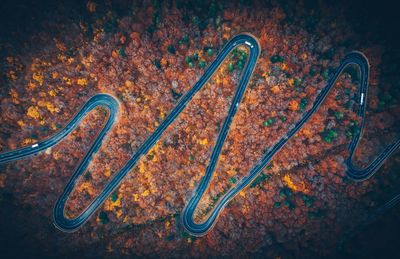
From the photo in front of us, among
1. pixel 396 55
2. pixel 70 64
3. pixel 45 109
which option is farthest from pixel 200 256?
pixel 396 55

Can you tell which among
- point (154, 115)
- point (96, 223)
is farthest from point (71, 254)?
point (154, 115)

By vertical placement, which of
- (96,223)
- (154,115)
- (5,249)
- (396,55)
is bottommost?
(5,249)

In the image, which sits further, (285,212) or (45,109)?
(285,212)

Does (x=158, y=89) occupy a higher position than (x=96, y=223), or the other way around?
(x=158, y=89)

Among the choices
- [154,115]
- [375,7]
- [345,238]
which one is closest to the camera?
[375,7]

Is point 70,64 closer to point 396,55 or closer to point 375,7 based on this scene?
point 375,7

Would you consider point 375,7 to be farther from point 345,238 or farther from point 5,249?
Answer: point 5,249

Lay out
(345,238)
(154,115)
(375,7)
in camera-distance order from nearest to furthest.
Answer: (375,7)
(154,115)
(345,238)
